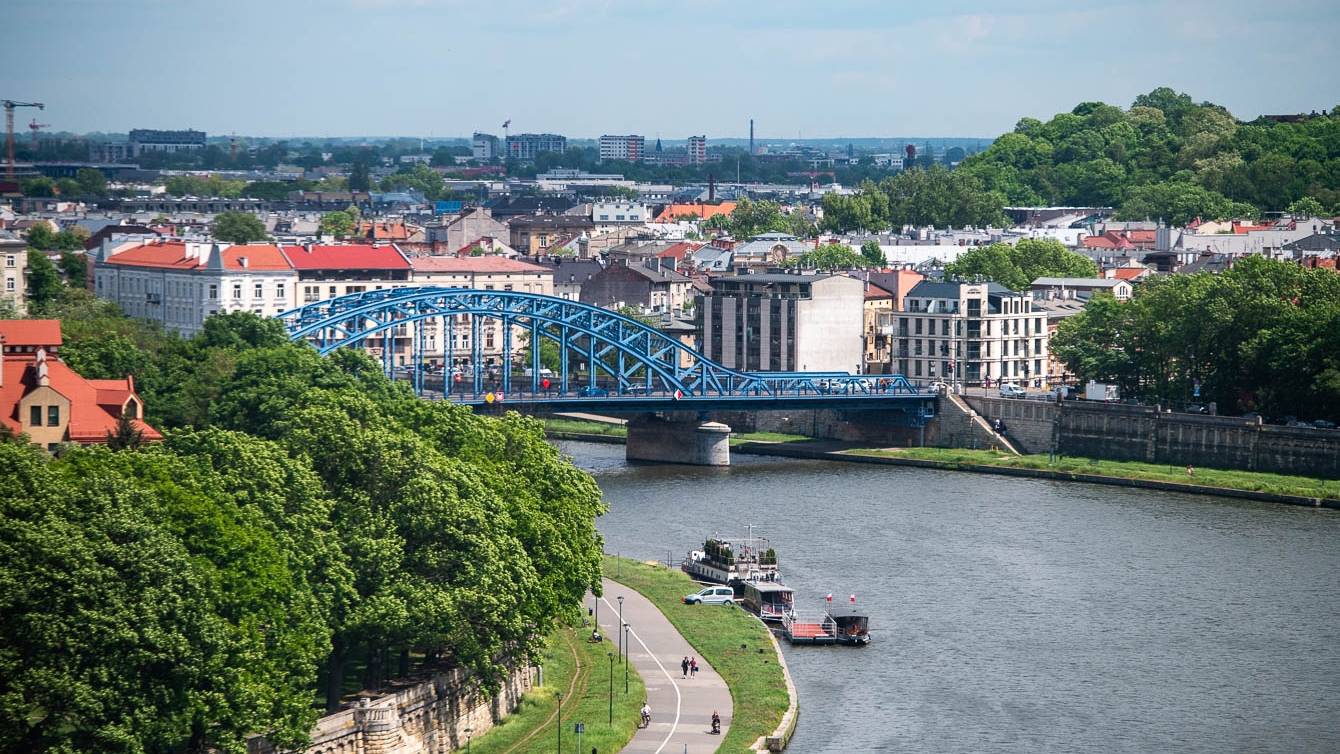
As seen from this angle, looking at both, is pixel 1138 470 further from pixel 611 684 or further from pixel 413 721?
pixel 413 721

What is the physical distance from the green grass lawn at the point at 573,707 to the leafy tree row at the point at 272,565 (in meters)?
1.19

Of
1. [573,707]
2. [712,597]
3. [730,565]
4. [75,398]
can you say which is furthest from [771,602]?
[75,398]

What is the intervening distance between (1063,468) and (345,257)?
45.7 metres

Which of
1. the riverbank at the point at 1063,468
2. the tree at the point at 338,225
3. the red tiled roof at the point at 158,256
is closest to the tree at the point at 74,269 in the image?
the red tiled roof at the point at 158,256

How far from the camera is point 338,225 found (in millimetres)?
168625

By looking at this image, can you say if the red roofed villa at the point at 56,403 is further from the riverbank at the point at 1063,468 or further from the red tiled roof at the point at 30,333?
the riverbank at the point at 1063,468

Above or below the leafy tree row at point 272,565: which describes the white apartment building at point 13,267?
above

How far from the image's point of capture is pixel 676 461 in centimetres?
9362

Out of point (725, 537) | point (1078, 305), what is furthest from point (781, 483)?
point (1078, 305)

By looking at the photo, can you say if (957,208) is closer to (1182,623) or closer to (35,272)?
(35,272)

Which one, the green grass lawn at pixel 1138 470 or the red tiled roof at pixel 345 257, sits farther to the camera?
the red tiled roof at pixel 345 257

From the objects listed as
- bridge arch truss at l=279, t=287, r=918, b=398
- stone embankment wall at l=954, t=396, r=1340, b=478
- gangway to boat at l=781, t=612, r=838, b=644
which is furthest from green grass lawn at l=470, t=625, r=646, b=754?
bridge arch truss at l=279, t=287, r=918, b=398

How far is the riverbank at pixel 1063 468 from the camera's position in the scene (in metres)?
79.9

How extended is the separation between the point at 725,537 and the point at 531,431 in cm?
1317
